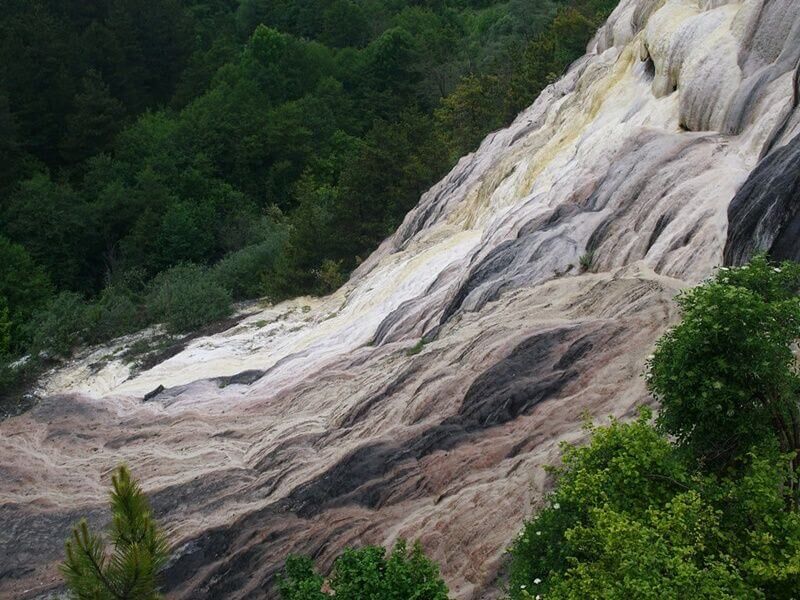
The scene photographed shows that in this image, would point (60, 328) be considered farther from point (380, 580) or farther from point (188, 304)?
point (380, 580)

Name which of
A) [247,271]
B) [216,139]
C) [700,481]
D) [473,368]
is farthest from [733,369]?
[216,139]

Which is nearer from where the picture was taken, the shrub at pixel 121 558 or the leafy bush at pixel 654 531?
the leafy bush at pixel 654 531

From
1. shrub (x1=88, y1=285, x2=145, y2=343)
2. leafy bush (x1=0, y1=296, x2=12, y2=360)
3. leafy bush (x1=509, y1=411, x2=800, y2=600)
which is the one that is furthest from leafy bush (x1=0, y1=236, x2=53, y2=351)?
leafy bush (x1=509, y1=411, x2=800, y2=600)

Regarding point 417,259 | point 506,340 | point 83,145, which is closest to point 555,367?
point 506,340

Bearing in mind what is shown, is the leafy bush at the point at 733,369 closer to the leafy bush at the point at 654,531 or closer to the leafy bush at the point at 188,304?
the leafy bush at the point at 654,531

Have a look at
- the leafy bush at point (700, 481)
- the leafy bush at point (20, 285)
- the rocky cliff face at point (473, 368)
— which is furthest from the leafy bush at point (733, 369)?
the leafy bush at point (20, 285)

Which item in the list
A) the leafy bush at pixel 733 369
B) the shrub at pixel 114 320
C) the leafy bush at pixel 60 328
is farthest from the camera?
the shrub at pixel 114 320
